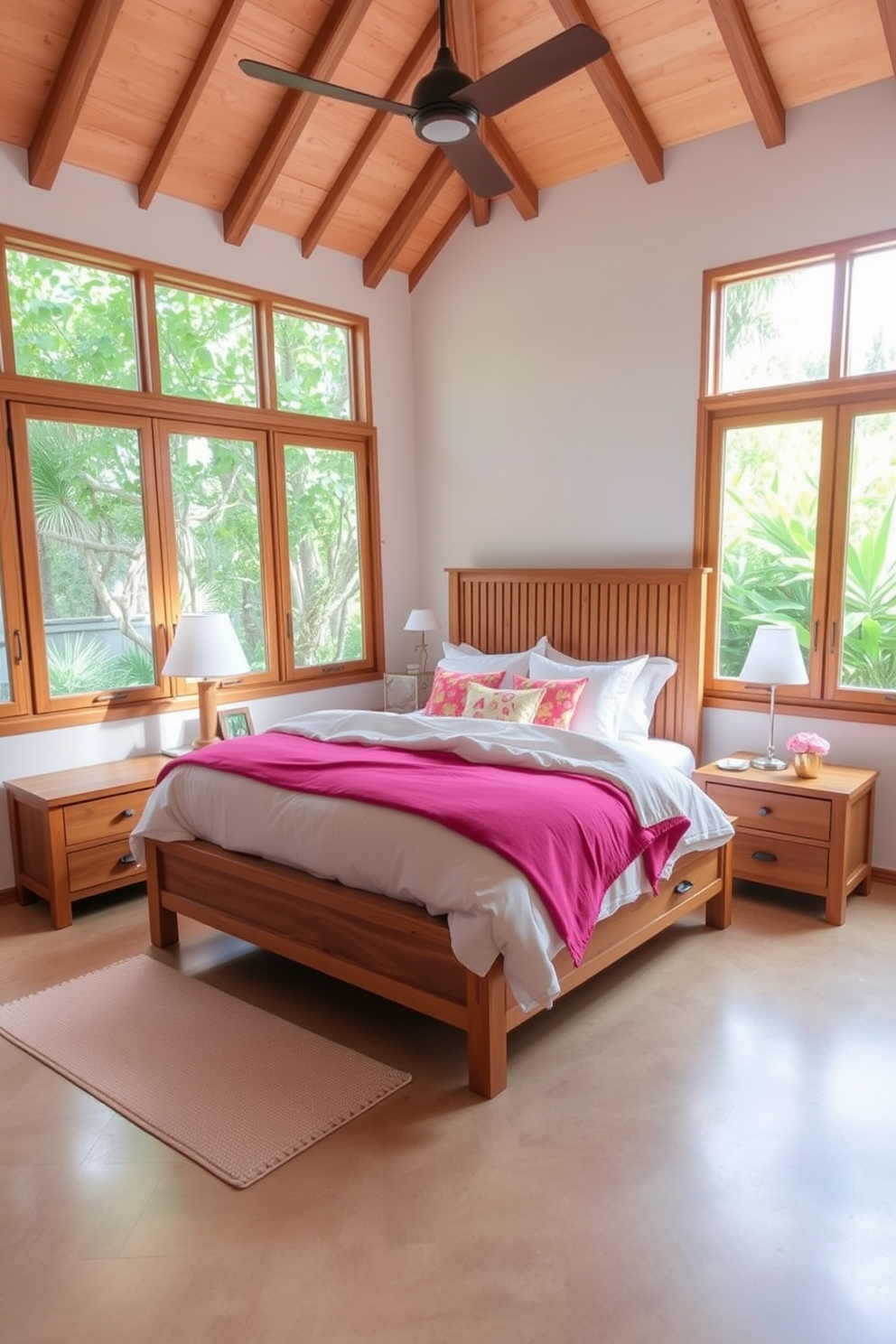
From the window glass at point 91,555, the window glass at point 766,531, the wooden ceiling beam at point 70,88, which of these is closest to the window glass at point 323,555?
the window glass at point 91,555

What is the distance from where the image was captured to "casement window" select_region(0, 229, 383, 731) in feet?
13.1

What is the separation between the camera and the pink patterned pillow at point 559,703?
4.09 m

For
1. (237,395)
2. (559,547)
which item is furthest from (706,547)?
(237,395)

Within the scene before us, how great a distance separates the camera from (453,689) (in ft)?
14.3

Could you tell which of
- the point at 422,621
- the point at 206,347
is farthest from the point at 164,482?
the point at 422,621

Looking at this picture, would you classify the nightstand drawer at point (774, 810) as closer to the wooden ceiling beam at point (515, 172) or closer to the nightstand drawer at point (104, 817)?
the nightstand drawer at point (104, 817)

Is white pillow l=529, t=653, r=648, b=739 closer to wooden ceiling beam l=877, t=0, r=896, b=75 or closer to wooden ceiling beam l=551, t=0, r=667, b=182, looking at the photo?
wooden ceiling beam l=551, t=0, r=667, b=182

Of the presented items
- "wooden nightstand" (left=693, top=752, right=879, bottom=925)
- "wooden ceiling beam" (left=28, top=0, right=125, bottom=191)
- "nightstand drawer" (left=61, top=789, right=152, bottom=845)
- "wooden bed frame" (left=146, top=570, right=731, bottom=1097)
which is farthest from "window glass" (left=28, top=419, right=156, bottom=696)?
"wooden nightstand" (left=693, top=752, right=879, bottom=925)

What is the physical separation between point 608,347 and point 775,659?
2.02 meters

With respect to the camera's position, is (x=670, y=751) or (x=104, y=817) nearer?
(x=104, y=817)

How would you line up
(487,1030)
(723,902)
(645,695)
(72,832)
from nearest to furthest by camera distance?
1. (487,1030)
2. (723,902)
3. (72,832)
4. (645,695)

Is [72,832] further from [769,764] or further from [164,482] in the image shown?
[769,764]

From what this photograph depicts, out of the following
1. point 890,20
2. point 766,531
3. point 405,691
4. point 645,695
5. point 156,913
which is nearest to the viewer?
point 890,20

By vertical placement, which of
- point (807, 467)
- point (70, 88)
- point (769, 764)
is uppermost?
point (70, 88)
